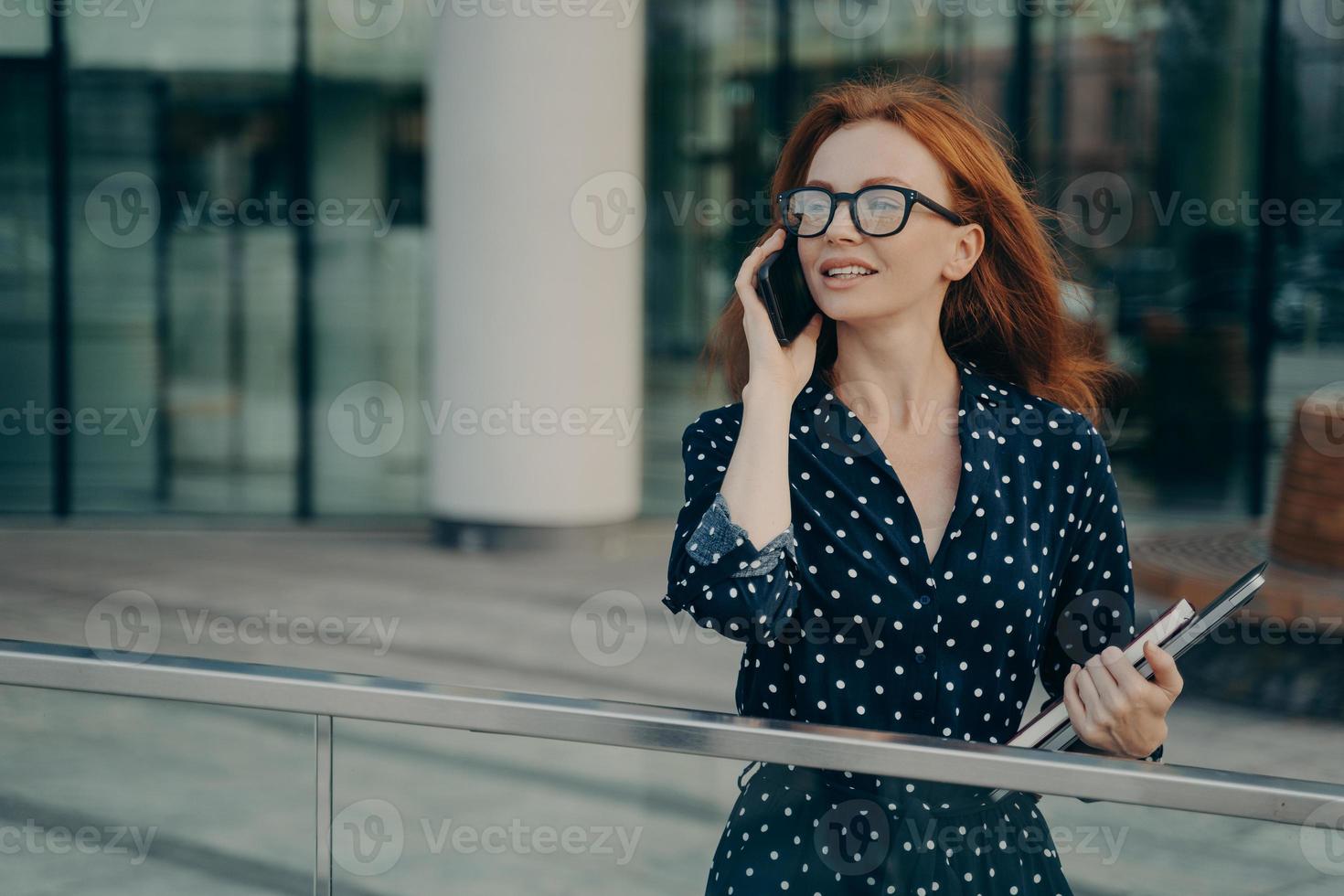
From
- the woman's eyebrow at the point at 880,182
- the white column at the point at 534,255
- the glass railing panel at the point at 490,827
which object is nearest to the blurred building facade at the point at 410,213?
the white column at the point at 534,255

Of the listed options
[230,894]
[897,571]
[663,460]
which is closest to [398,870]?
[230,894]

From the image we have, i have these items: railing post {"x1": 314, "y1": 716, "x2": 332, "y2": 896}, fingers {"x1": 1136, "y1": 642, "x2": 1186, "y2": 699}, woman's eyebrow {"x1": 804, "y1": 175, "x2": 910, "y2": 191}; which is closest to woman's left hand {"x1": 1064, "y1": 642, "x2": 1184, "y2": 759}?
fingers {"x1": 1136, "y1": 642, "x2": 1186, "y2": 699}

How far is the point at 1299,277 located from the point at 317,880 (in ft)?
27.9

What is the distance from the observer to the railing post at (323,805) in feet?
6.10

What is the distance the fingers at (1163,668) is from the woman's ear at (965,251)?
54 cm

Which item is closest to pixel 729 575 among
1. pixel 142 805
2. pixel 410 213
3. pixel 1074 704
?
pixel 1074 704

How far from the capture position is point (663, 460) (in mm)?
9789

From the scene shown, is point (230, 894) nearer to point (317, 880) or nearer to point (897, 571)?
point (317, 880)

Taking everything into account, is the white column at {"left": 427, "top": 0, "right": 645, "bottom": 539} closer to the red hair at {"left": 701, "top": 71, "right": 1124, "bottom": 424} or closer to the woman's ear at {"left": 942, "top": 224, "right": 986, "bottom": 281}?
the red hair at {"left": 701, "top": 71, "right": 1124, "bottom": 424}

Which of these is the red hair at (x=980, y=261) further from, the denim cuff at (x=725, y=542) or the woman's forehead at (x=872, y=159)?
the denim cuff at (x=725, y=542)

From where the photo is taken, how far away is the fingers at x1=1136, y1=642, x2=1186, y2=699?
1.65 metres

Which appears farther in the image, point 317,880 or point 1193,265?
point 1193,265

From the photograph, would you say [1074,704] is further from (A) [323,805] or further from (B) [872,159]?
(A) [323,805]

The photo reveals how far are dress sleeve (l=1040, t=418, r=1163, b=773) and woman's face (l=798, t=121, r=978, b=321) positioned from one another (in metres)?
0.30
